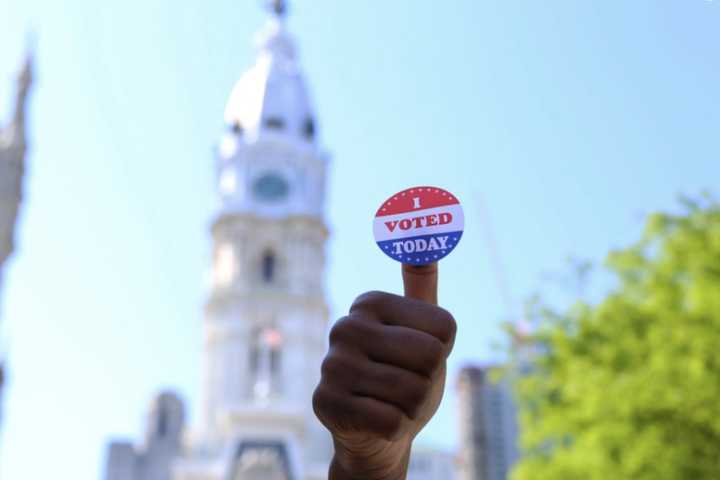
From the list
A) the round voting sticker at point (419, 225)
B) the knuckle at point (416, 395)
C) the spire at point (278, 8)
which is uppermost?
the spire at point (278, 8)

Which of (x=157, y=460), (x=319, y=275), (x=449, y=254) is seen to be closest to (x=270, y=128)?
(x=319, y=275)

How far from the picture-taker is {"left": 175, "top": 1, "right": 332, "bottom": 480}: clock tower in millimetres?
68312

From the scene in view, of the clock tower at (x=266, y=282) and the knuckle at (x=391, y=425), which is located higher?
the clock tower at (x=266, y=282)

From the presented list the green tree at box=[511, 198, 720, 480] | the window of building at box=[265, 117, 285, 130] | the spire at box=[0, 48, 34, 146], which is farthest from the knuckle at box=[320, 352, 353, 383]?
the window of building at box=[265, 117, 285, 130]

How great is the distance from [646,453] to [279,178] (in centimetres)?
6732

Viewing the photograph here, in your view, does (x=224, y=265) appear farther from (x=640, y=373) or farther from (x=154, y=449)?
(x=640, y=373)

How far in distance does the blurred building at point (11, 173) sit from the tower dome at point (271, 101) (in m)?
45.5

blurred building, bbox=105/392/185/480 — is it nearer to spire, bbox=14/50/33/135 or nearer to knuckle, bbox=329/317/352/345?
spire, bbox=14/50/33/135

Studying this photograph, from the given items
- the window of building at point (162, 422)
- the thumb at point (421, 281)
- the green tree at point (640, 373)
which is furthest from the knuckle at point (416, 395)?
the window of building at point (162, 422)

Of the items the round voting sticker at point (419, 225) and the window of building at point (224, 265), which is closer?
the round voting sticker at point (419, 225)

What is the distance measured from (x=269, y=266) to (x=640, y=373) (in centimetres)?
6481

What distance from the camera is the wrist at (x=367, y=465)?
15.6 feet

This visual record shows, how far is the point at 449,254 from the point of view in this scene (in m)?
4.82

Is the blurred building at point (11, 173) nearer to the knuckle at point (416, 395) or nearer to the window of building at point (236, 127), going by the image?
the knuckle at point (416, 395)
